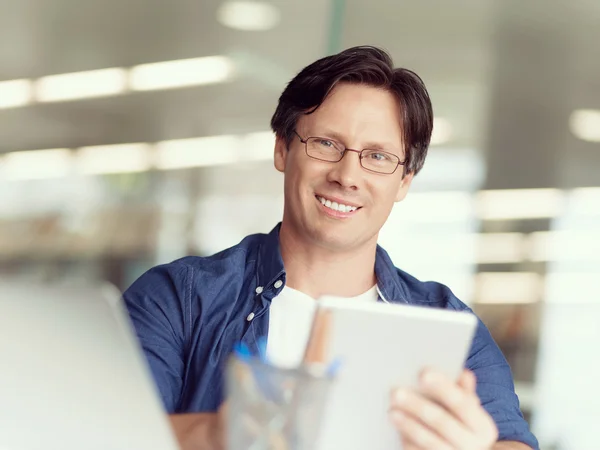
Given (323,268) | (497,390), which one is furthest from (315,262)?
(497,390)

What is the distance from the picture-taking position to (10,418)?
3.17 feet

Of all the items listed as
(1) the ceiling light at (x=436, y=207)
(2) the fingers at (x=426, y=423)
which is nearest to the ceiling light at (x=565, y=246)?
(1) the ceiling light at (x=436, y=207)

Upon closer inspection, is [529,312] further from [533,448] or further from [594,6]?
[533,448]

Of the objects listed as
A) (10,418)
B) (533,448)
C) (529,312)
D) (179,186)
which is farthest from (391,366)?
(179,186)

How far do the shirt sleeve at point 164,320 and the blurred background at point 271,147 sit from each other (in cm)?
196

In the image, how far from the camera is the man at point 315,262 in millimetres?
1975

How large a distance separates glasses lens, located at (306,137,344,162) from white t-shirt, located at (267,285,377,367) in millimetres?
314

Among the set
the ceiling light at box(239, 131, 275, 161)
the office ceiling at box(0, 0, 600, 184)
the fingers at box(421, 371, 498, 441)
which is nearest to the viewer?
the fingers at box(421, 371, 498, 441)

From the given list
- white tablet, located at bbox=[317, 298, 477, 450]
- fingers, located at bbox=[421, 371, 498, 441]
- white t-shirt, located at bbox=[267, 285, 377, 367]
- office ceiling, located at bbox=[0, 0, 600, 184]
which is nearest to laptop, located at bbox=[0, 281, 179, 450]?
white tablet, located at bbox=[317, 298, 477, 450]

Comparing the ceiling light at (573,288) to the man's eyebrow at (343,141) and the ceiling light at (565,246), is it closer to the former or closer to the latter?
the ceiling light at (565,246)

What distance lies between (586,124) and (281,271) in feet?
6.92

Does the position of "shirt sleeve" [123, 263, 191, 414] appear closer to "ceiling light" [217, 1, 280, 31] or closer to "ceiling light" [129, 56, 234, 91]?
"ceiling light" [129, 56, 234, 91]

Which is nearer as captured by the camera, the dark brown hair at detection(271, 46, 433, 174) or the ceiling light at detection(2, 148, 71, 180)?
the dark brown hair at detection(271, 46, 433, 174)

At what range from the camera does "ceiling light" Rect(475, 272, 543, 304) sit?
373 centimetres
